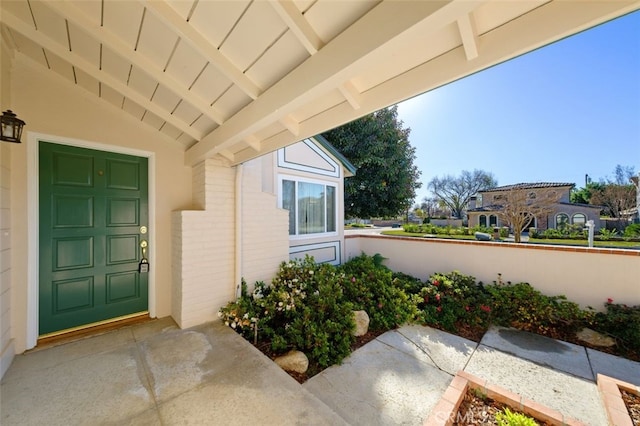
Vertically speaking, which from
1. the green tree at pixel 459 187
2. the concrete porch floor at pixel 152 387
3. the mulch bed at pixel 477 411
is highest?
the green tree at pixel 459 187

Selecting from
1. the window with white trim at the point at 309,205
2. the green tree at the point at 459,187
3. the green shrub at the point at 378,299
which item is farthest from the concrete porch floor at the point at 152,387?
the green tree at the point at 459,187

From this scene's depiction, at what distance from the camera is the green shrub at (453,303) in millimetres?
3881

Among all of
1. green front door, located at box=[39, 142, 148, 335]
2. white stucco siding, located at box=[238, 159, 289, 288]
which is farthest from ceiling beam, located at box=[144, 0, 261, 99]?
green front door, located at box=[39, 142, 148, 335]

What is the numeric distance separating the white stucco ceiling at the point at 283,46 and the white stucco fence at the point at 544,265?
175 inches

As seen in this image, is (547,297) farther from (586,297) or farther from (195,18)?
(195,18)

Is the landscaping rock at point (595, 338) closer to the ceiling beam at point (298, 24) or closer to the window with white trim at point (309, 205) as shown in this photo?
the window with white trim at point (309, 205)

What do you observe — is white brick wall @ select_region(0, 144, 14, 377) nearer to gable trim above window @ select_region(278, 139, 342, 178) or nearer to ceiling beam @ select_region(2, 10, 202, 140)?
ceiling beam @ select_region(2, 10, 202, 140)

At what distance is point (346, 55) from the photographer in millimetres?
1352

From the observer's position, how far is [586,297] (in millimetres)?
3838

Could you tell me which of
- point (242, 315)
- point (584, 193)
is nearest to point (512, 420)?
point (242, 315)

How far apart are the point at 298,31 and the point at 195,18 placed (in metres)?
0.78

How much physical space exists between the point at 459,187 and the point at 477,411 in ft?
116

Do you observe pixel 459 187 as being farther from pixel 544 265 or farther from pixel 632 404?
pixel 632 404

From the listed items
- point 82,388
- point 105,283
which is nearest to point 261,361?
point 82,388
